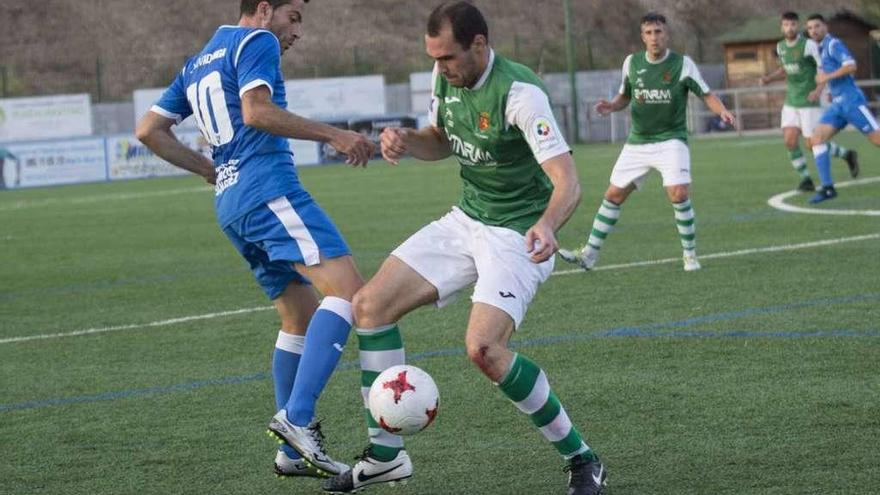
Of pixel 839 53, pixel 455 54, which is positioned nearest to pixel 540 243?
pixel 455 54

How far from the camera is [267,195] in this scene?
643 centimetres

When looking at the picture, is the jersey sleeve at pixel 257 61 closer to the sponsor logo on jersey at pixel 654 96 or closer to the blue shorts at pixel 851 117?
the sponsor logo on jersey at pixel 654 96

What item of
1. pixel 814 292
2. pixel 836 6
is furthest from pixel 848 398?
pixel 836 6

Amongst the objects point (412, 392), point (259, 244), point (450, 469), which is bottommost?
point (450, 469)

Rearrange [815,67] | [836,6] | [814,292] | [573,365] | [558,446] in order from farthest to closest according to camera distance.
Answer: [836,6] < [815,67] < [814,292] < [573,365] < [558,446]

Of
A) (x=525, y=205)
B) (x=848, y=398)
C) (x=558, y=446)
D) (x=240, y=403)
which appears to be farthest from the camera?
(x=240, y=403)

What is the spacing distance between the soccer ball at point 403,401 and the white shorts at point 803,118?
14.1m

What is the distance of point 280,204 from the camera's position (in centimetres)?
645

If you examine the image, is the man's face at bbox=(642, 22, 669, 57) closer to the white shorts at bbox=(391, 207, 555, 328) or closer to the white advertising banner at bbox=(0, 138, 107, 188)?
the white shorts at bbox=(391, 207, 555, 328)

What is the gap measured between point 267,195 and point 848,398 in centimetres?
280

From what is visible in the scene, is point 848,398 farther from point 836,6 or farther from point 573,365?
point 836,6

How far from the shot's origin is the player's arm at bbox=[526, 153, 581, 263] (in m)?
5.64

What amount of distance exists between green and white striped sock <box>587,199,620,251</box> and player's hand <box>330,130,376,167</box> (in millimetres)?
6844

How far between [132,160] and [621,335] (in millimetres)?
26802
